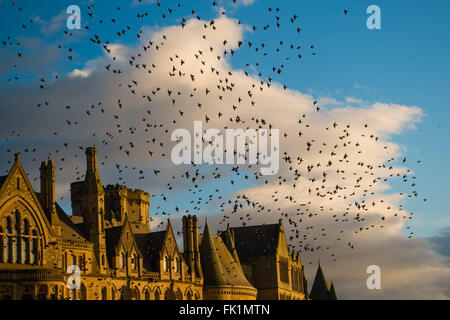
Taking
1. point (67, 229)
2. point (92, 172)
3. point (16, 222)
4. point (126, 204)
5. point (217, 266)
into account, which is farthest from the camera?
point (126, 204)

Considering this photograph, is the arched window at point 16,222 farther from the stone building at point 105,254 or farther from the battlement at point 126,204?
the battlement at point 126,204

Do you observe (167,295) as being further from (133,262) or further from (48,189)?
(48,189)

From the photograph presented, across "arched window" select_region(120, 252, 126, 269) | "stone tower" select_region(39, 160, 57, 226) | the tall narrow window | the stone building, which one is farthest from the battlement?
the tall narrow window

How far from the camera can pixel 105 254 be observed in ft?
342

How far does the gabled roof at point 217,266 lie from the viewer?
12575 cm

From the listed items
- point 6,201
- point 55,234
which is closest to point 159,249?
point 55,234

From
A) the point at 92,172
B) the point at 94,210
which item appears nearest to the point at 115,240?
the point at 94,210

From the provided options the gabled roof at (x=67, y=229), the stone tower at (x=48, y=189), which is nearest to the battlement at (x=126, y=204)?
the gabled roof at (x=67, y=229)

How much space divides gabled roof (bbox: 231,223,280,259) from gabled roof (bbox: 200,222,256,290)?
56.2 ft

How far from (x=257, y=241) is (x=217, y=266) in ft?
87.4

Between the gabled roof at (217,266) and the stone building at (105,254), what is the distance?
0.14 m

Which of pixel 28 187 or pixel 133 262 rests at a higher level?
pixel 28 187
